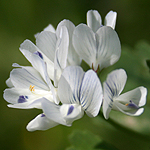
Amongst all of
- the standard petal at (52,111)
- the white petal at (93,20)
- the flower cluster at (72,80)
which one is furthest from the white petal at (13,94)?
the white petal at (93,20)

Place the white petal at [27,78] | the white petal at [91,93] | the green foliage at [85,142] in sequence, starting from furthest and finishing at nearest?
the green foliage at [85,142] < the white petal at [27,78] < the white petal at [91,93]

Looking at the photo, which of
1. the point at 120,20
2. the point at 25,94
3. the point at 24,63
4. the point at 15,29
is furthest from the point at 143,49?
the point at 15,29

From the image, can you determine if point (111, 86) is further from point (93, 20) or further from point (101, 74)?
point (101, 74)

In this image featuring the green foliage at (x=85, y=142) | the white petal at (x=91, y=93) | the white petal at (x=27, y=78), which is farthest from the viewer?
the green foliage at (x=85, y=142)

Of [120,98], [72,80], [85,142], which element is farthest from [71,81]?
[85,142]

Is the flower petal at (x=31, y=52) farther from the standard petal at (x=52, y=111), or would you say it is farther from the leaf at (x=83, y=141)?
the leaf at (x=83, y=141)

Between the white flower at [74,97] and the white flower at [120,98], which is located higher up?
the white flower at [74,97]

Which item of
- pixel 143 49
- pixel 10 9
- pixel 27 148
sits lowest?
pixel 27 148

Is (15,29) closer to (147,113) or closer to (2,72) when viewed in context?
Answer: (2,72)
